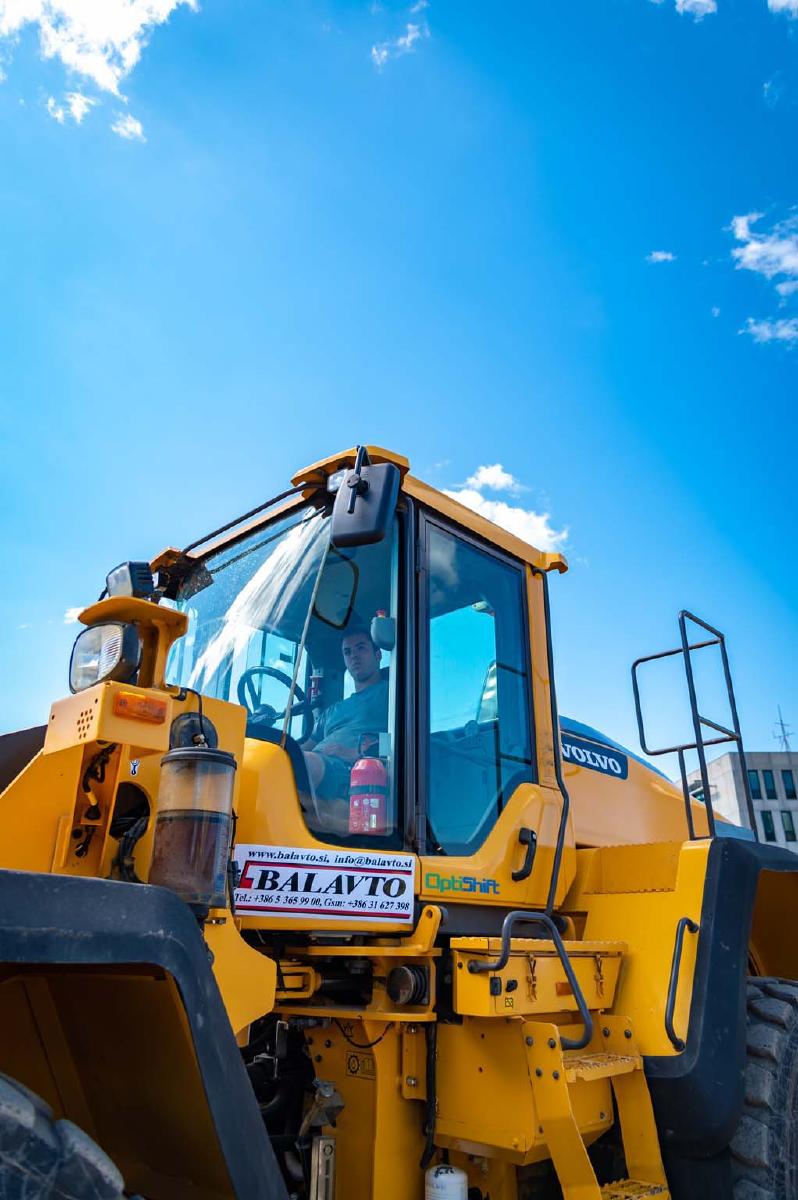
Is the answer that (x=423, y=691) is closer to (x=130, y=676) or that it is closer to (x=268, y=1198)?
(x=130, y=676)

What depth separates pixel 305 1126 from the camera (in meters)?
3.04

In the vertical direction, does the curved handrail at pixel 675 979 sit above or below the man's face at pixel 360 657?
below

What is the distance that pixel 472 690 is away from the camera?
3.73 meters

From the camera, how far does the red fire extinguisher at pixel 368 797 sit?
311 centimetres

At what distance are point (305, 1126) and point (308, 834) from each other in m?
1.02

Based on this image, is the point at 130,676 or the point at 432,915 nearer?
the point at 130,676

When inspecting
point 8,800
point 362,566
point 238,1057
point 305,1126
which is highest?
point 362,566

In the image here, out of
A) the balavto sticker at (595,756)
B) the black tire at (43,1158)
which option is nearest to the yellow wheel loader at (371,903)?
the balavto sticker at (595,756)

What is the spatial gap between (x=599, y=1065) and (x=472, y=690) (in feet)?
4.74

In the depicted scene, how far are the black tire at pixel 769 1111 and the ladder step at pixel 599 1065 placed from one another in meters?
0.48

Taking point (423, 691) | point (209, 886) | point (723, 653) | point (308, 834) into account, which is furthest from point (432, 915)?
point (723, 653)

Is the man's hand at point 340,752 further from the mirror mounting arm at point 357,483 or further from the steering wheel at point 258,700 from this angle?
the mirror mounting arm at point 357,483

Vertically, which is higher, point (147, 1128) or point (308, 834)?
point (308, 834)

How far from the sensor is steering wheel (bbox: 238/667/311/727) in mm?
3305
